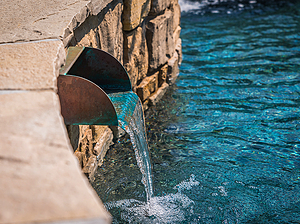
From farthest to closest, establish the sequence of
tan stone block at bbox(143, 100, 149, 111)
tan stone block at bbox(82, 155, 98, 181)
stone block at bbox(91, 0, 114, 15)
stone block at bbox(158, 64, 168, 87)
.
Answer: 1. stone block at bbox(158, 64, 168, 87)
2. tan stone block at bbox(143, 100, 149, 111)
3. tan stone block at bbox(82, 155, 98, 181)
4. stone block at bbox(91, 0, 114, 15)

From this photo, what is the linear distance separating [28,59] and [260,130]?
8.53ft

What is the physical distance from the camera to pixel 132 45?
11.4 feet

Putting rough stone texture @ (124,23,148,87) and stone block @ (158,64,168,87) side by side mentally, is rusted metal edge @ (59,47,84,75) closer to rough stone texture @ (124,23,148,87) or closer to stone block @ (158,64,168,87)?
rough stone texture @ (124,23,148,87)

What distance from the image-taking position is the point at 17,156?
3.44 feet

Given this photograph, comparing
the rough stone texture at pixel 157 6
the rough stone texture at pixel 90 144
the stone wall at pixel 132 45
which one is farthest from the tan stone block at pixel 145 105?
the rough stone texture at pixel 157 6

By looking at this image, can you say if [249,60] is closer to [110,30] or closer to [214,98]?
[214,98]

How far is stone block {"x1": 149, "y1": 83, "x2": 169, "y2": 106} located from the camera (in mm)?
4043

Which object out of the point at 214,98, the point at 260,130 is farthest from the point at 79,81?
the point at 214,98

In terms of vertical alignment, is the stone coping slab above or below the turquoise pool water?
above

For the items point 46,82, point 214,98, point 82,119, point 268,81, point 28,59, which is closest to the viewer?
point 46,82

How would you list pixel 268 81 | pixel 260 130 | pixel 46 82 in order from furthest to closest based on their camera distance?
pixel 268 81
pixel 260 130
pixel 46 82

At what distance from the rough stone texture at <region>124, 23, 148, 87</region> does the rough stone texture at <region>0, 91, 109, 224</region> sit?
218cm

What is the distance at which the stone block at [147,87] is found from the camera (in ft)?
12.6

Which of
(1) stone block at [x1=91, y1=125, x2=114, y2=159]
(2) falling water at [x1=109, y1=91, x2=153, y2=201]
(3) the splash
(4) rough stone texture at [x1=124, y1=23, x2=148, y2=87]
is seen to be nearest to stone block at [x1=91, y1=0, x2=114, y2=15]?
(2) falling water at [x1=109, y1=91, x2=153, y2=201]
